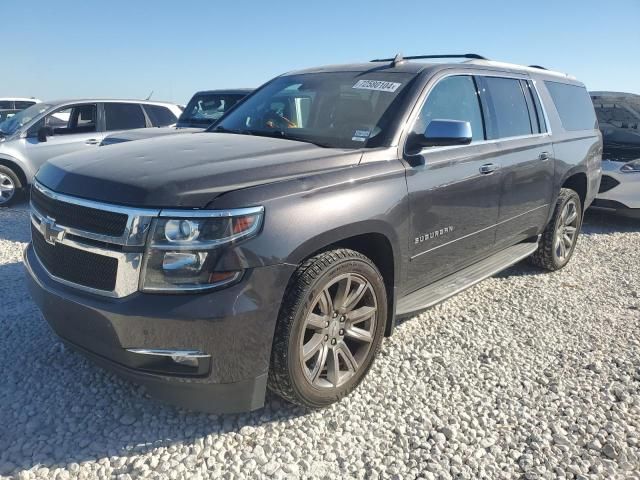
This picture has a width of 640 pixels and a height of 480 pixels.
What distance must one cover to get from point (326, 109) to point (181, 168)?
140cm

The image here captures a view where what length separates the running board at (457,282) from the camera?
10.8ft

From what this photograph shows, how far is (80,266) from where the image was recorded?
2445 mm

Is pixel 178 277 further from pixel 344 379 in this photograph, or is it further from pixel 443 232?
pixel 443 232

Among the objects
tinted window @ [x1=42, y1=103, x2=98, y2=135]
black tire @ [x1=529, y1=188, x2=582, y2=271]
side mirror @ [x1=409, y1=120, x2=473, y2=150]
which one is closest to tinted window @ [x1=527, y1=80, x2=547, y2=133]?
black tire @ [x1=529, y1=188, x2=582, y2=271]

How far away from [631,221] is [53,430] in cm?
860

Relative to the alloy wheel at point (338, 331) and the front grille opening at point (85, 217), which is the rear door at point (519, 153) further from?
the front grille opening at point (85, 217)

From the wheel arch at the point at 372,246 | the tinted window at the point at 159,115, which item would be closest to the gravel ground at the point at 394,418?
the wheel arch at the point at 372,246

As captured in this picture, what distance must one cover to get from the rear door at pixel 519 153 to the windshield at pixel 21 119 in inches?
283

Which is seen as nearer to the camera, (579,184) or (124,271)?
(124,271)

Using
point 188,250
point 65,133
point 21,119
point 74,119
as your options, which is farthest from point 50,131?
point 188,250

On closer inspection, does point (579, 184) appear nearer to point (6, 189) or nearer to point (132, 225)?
point (132, 225)

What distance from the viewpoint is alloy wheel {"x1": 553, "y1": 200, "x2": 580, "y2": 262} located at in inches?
207

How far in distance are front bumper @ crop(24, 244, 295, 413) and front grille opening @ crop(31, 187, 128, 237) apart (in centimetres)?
31

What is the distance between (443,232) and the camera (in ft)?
11.2
